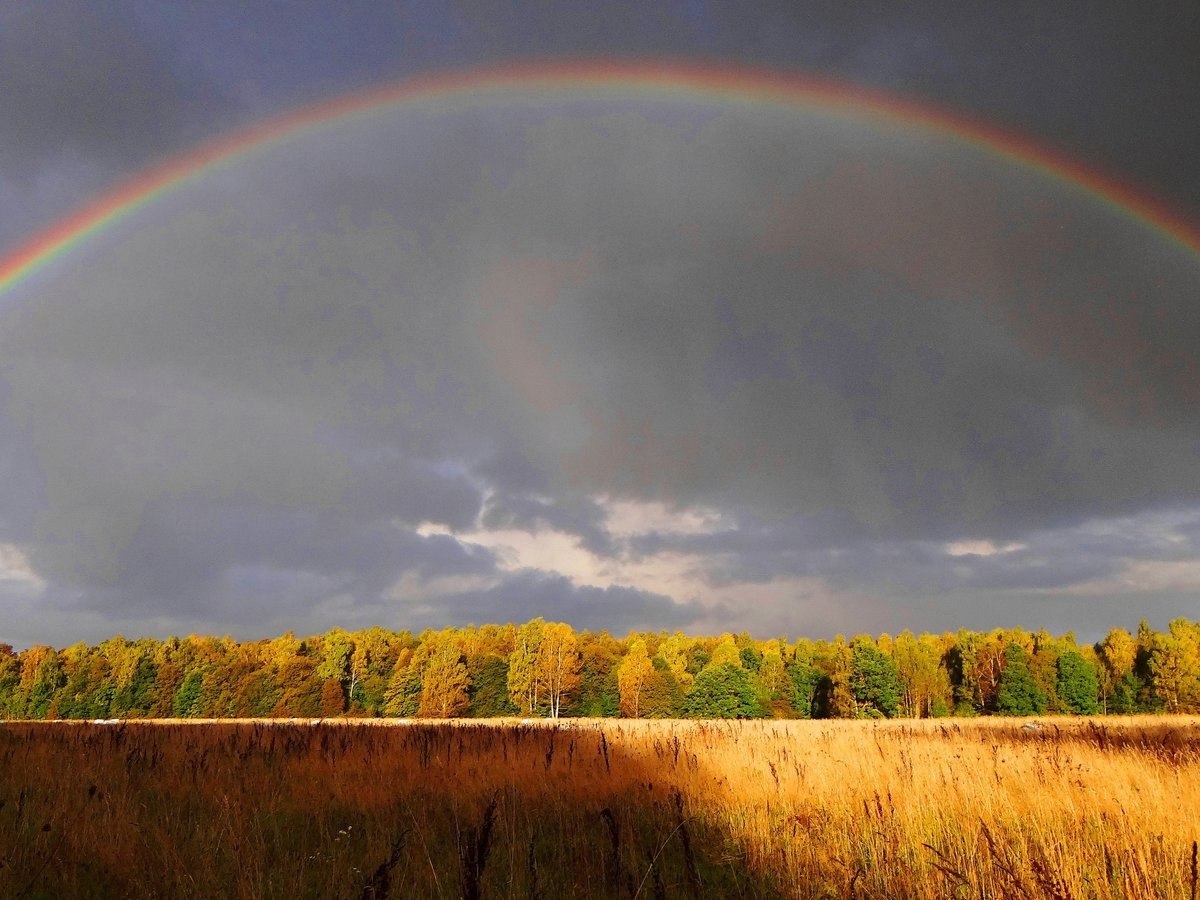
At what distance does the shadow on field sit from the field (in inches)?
1.5

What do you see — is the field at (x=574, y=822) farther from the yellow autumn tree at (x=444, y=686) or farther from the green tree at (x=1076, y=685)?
the green tree at (x=1076, y=685)

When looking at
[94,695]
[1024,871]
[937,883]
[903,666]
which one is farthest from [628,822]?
[94,695]

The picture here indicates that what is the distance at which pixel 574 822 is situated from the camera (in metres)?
7.89

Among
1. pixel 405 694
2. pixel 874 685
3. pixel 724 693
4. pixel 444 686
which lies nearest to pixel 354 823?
pixel 724 693

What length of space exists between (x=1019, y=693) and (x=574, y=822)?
103m

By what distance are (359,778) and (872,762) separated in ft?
27.4

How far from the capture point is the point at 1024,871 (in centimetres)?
616

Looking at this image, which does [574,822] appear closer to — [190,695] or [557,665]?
[557,665]

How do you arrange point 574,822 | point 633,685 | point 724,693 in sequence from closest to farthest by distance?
point 574,822 < point 724,693 < point 633,685

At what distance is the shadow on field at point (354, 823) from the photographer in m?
5.60

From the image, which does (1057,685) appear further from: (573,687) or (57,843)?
(57,843)

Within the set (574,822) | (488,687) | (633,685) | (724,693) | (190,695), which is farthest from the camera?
(190,695)

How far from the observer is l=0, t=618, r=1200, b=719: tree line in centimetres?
9038

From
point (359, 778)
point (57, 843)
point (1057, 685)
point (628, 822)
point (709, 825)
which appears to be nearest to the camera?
point (57, 843)
